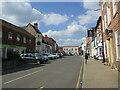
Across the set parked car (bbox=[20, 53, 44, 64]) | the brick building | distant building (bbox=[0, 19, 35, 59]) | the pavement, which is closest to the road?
the pavement

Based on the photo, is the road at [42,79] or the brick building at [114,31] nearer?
the road at [42,79]

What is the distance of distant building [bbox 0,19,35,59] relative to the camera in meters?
31.6

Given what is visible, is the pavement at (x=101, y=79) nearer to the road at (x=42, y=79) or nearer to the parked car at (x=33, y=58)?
the road at (x=42, y=79)

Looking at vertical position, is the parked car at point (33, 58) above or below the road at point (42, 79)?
above

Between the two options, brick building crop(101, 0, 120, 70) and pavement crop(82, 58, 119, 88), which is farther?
brick building crop(101, 0, 120, 70)

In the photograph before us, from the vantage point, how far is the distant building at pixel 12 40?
31.6m

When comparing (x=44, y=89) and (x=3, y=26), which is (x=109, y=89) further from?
(x=3, y=26)

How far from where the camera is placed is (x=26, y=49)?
43.4 meters

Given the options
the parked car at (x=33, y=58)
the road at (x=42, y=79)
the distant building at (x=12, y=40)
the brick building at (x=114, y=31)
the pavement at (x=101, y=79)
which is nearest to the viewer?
the pavement at (x=101, y=79)

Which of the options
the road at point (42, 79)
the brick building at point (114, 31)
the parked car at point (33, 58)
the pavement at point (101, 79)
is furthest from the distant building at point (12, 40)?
the pavement at point (101, 79)

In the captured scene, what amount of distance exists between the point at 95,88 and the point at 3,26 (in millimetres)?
28542

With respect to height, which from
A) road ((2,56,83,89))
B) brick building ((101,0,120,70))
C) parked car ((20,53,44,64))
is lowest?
road ((2,56,83,89))

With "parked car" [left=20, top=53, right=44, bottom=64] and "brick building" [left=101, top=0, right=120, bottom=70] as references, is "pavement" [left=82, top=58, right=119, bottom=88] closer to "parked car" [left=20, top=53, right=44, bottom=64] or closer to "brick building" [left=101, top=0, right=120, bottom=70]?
"brick building" [left=101, top=0, right=120, bottom=70]

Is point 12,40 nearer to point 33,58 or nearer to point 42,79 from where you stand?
point 33,58
